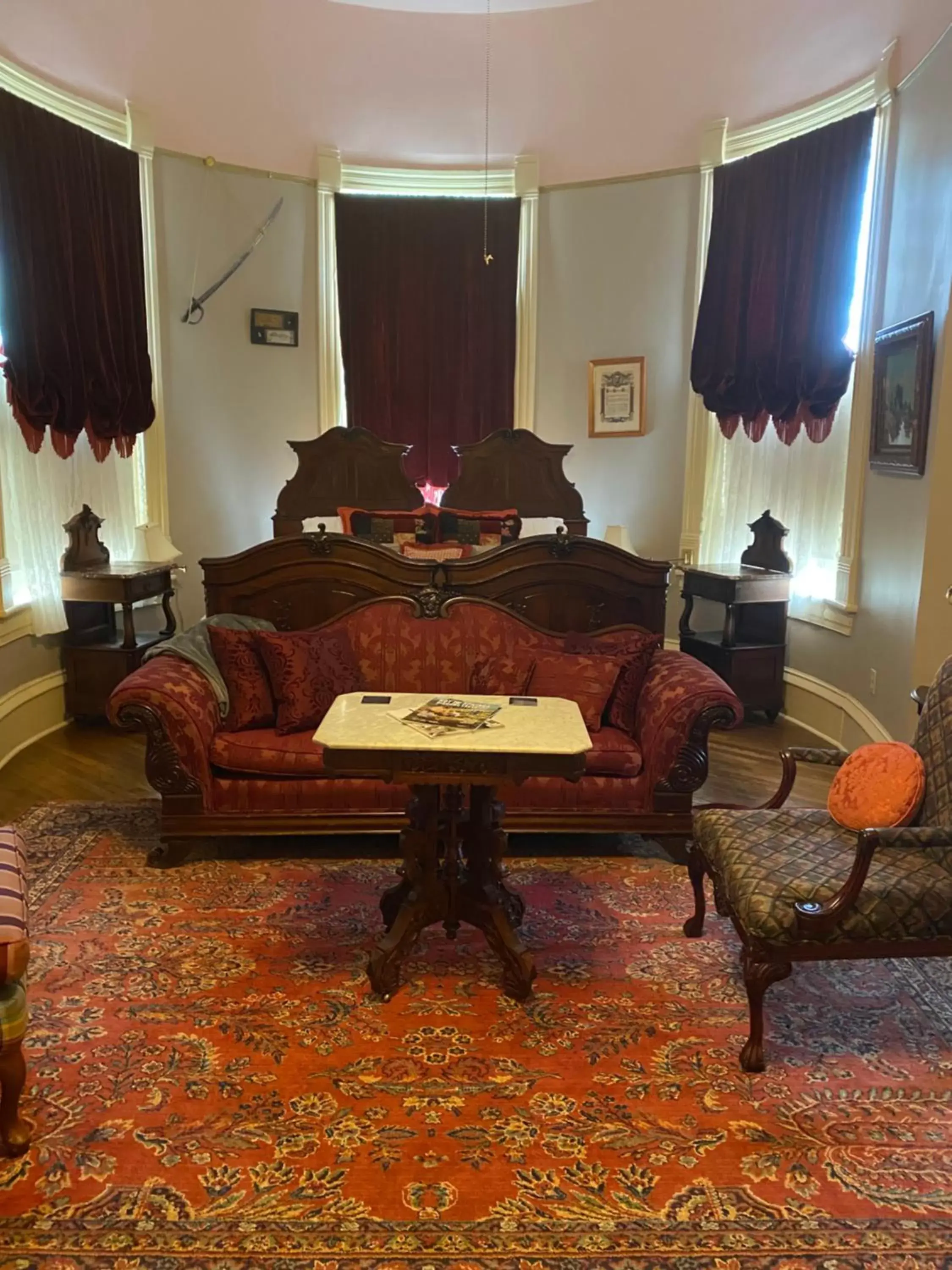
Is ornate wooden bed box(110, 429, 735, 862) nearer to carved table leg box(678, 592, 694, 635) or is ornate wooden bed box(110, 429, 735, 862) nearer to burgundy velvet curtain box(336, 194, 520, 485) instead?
carved table leg box(678, 592, 694, 635)

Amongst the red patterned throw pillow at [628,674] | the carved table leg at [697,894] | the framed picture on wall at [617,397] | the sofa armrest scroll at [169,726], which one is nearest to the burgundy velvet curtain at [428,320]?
the framed picture on wall at [617,397]

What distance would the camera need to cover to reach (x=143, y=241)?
5.95 m

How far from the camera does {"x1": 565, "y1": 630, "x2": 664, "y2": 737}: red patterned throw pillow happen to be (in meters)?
3.86

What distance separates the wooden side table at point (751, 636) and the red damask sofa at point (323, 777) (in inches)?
76.5

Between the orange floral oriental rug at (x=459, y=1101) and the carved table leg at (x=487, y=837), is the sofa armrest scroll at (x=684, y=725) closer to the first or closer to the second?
the orange floral oriental rug at (x=459, y=1101)

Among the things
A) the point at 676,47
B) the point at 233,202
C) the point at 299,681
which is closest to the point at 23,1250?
the point at 299,681

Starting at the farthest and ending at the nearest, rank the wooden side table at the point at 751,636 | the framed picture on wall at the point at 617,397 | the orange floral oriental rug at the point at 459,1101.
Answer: the framed picture on wall at the point at 617,397, the wooden side table at the point at 751,636, the orange floral oriental rug at the point at 459,1101

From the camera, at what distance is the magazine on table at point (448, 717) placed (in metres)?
2.71

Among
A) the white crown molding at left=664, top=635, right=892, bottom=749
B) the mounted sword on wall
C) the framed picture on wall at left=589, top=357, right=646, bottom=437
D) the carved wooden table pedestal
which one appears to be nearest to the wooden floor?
the white crown molding at left=664, top=635, right=892, bottom=749

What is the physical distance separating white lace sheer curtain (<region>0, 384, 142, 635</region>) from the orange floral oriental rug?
7.67ft

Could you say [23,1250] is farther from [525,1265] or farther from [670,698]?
[670,698]

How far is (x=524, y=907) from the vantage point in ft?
10.6

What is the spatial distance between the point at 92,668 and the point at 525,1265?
4.33m

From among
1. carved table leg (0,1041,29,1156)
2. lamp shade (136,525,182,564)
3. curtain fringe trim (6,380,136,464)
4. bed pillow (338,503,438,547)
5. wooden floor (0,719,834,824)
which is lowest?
wooden floor (0,719,834,824)
